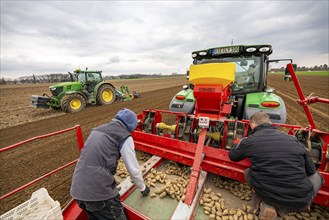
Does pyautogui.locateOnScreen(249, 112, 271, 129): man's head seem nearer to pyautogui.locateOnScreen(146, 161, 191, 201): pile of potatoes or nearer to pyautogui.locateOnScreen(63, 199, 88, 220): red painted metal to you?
pyautogui.locateOnScreen(146, 161, 191, 201): pile of potatoes

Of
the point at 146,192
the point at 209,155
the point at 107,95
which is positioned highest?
the point at 107,95

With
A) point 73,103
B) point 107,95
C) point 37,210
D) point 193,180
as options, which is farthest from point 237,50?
point 107,95

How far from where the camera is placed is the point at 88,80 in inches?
373

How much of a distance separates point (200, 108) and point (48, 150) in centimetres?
416

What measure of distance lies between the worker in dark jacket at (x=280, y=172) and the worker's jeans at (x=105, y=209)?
1.59 metres

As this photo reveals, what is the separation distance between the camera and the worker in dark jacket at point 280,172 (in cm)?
167

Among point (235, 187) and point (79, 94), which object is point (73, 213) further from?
point (79, 94)

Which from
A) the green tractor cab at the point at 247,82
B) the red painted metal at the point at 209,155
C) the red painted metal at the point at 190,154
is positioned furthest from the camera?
the green tractor cab at the point at 247,82

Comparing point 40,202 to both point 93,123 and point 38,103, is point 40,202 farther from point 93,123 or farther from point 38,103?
point 38,103

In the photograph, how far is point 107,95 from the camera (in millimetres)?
10414

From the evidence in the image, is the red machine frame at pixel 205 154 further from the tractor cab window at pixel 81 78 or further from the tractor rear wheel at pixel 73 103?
the tractor cab window at pixel 81 78

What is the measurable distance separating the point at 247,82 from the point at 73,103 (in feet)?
27.1

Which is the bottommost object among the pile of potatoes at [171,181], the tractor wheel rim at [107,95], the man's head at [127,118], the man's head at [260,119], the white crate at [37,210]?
the pile of potatoes at [171,181]

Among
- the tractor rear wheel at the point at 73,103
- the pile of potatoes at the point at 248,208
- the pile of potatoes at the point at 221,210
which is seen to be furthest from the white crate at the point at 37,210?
the tractor rear wheel at the point at 73,103
